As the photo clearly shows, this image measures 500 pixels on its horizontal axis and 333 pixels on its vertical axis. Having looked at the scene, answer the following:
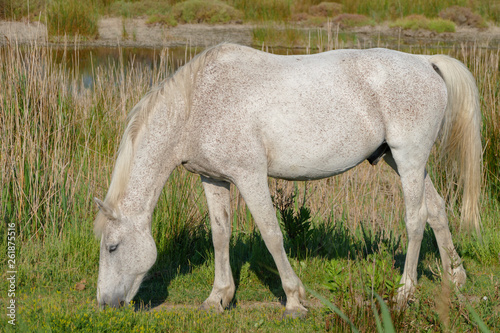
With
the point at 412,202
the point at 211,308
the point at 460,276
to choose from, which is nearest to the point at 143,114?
the point at 211,308

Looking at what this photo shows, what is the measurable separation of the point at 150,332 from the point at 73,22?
14.1 meters

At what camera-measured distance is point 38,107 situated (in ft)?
18.8

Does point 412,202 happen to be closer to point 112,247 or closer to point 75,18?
point 112,247

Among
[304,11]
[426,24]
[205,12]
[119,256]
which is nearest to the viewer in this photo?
[119,256]

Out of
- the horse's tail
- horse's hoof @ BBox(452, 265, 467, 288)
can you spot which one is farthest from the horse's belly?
horse's hoof @ BBox(452, 265, 467, 288)

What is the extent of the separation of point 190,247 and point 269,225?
1.72m

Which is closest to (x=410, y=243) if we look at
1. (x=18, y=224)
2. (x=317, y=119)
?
(x=317, y=119)

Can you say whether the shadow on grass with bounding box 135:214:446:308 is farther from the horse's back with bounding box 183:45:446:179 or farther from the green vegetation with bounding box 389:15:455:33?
the green vegetation with bounding box 389:15:455:33

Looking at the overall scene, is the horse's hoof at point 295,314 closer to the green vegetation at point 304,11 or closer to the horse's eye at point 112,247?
the horse's eye at point 112,247

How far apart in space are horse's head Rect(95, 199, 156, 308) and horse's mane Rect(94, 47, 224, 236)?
9 cm

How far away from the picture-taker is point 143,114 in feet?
12.6

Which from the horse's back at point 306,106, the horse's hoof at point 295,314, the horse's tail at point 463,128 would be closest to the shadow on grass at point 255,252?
the horse's hoof at point 295,314

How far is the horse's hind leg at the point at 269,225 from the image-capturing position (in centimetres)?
374

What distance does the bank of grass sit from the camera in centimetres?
372
